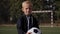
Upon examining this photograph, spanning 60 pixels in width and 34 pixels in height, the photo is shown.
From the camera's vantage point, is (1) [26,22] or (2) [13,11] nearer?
(1) [26,22]

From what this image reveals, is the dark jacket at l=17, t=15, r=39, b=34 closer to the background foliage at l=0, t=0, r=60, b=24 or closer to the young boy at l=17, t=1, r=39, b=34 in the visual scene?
the young boy at l=17, t=1, r=39, b=34

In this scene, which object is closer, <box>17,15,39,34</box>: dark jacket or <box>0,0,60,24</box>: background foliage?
<box>17,15,39,34</box>: dark jacket

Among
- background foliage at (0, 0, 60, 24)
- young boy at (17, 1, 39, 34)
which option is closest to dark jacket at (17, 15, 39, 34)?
young boy at (17, 1, 39, 34)

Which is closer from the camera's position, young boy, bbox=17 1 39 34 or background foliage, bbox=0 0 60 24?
young boy, bbox=17 1 39 34

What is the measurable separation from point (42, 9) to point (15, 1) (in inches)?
60.9

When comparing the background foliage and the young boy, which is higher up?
the young boy

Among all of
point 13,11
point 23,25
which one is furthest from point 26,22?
point 13,11

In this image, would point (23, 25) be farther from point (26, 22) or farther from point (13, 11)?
point (13, 11)

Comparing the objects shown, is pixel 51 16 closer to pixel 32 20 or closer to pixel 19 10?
pixel 19 10

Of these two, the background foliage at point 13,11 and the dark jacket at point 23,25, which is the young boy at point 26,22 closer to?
the dark jacket at point 23,25

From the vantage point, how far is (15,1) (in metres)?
14.3

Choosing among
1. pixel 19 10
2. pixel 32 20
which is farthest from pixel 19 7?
pixel 32 20

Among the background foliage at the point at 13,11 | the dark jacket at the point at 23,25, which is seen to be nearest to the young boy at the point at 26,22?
the dark jacket at the point at 23,25

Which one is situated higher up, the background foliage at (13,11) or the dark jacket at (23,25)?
the dark jacket at (23,25)
